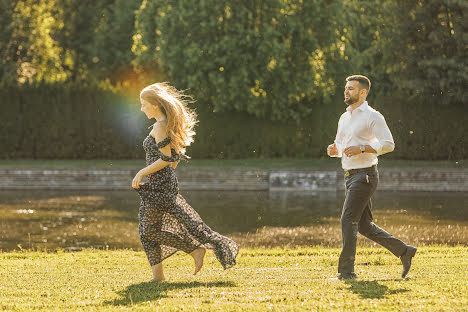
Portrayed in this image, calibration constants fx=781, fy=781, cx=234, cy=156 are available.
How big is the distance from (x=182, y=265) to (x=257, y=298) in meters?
3.93

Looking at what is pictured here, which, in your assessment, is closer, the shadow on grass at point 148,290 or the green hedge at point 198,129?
the shadow on grass at point 148,290

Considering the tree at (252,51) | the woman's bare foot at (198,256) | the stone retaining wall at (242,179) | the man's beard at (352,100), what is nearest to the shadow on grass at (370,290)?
the woman's bare foot at (198,256)

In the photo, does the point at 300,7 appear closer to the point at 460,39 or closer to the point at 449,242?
the point at 460,39

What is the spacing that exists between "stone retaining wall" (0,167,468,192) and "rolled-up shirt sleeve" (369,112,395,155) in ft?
55.1

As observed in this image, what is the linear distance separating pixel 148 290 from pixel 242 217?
9888 mm

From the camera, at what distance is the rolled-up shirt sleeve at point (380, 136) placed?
7.83m

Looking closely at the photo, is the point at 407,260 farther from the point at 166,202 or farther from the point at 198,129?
Answer: the point at 198,129

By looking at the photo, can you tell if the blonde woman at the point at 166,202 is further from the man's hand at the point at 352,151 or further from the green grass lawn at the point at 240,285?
the man's hand at the point at 352,151

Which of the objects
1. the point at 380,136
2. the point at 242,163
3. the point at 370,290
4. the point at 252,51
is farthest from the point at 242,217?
the point at 252,51

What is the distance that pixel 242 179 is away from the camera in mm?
25359

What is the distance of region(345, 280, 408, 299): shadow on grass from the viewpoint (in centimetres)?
657

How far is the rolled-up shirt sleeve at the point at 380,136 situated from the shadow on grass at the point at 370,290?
52.6 inches

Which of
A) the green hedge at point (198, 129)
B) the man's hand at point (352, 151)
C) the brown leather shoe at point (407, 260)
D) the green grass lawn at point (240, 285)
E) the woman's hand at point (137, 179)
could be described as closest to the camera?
the green grass lawn at point (240, 285)

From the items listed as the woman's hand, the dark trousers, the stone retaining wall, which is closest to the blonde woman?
the woman's hand
